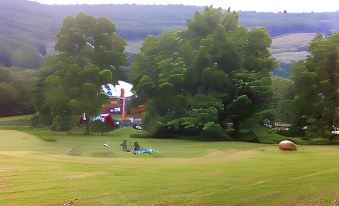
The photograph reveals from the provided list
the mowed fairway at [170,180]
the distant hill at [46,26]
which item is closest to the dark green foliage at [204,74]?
the mowed fairway at [170,180]

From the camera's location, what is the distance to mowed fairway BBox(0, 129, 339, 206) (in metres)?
11.3

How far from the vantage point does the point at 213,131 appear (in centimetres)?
3378

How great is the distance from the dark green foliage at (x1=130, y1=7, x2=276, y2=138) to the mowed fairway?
1399 centimetres

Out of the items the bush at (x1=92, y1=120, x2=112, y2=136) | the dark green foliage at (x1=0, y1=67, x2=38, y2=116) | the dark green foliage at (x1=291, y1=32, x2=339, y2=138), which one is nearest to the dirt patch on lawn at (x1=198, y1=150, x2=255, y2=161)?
the dark green foliage at (x1=291, y1=32, x2=339, y2=138)

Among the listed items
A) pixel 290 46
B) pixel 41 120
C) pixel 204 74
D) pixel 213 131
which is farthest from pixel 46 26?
pixel 213 131

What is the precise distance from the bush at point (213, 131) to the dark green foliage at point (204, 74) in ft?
0.90

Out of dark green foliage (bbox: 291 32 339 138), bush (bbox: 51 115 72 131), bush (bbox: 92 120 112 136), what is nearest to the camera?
dark green foliage (bbox: 291 32 339 138)

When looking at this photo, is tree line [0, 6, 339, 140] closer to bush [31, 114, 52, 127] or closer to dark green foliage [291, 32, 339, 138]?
dark green foliage [291, 32, 339, 138]

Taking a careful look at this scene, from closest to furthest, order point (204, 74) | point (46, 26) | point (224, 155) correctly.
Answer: point (224, 155) → point (204, 74) → point (46, 26)

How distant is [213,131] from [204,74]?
14.9ft

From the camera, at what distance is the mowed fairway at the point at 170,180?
444 inches

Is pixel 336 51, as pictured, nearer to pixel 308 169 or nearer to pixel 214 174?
pixel 308 169

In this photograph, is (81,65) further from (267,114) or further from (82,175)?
(82,175)

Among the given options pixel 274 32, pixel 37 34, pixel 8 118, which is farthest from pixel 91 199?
pixel 274 32
